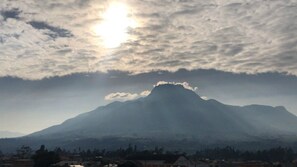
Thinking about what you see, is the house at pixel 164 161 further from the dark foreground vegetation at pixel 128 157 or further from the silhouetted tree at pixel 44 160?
the silhouetted tree at pixel 44 160

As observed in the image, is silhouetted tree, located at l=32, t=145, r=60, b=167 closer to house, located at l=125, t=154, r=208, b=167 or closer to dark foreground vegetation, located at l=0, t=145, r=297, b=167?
dark foreground vegetation, located at l=0, t=145, r=297, b=167

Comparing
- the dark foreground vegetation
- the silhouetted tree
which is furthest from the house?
the silhouetted tree

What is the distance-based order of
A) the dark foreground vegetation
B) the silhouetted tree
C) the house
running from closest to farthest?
the silhouetted tree < the dark foreground vegetation < the house

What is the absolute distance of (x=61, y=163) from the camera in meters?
110

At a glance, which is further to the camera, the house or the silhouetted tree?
the house

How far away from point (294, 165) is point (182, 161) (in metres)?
32.6

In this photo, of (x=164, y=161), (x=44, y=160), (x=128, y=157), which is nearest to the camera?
(x=44, y=160)

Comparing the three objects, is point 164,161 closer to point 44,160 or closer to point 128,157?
point 128,157

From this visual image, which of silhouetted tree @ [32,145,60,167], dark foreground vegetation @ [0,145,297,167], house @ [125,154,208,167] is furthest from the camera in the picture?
house @ [125,154,208,167]

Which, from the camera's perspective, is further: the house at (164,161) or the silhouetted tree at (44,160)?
the house at (164,161)

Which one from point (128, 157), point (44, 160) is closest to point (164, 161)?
point (128, 157)

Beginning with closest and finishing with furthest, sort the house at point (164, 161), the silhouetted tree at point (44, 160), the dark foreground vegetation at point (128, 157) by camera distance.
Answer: the silhouetted tree at point (44, 160) < the dark foreground vegetation at point (128, 157) < the house at point (164, 161)

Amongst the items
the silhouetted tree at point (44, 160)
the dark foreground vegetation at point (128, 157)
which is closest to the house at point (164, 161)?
the dark foreground vegetation at point (128, 157)

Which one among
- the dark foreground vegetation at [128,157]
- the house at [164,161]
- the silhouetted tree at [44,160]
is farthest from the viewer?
the house at [164,161]
